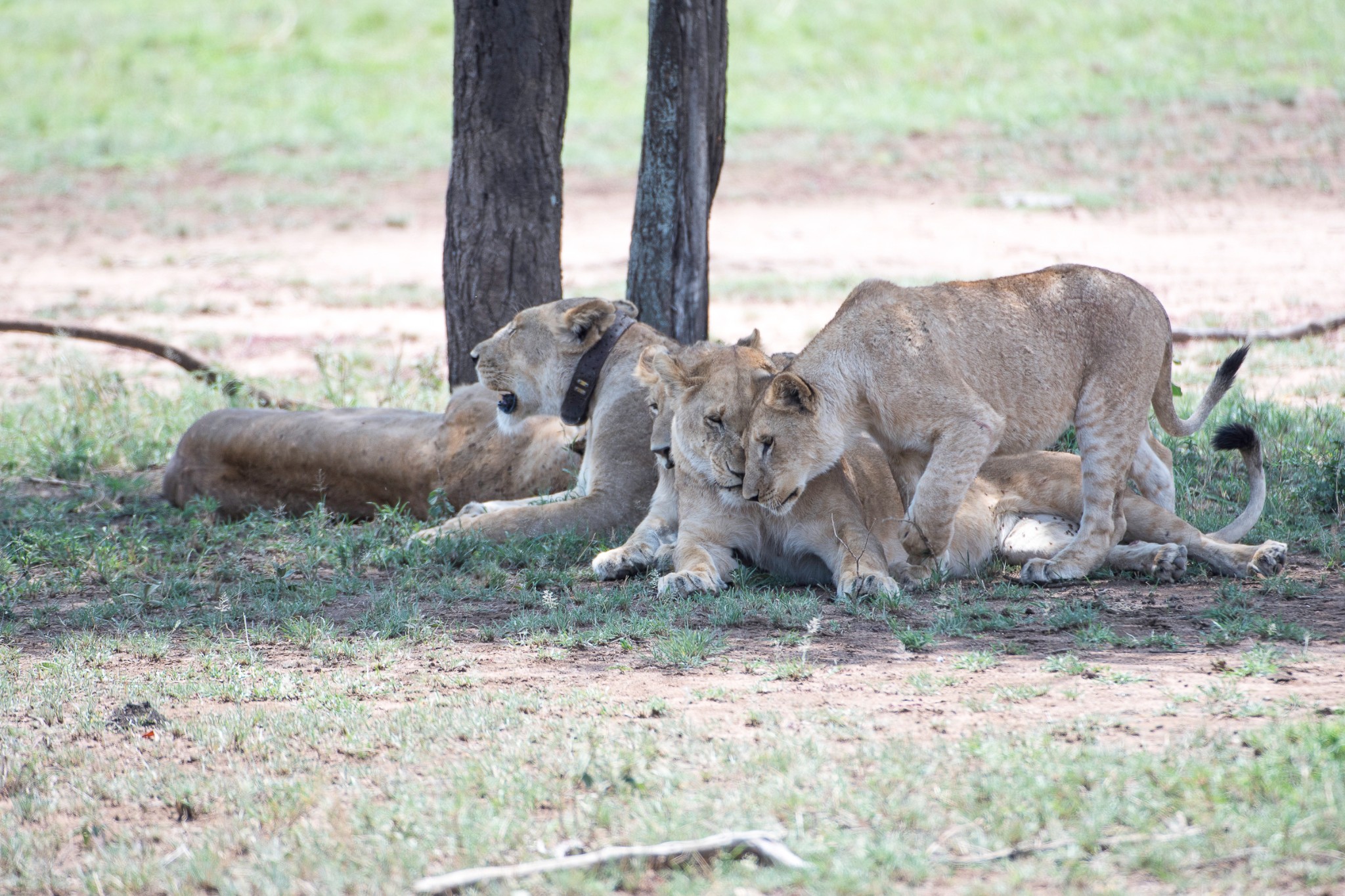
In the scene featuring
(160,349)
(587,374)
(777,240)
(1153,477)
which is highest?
(777,240)

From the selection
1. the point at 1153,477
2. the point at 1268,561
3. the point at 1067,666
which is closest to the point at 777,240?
the point at 1153,477

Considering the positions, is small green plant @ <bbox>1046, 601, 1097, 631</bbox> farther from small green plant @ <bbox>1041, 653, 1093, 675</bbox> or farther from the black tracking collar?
the black tracking collar

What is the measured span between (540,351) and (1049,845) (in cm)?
425

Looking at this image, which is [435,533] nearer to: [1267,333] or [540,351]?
[540,351]

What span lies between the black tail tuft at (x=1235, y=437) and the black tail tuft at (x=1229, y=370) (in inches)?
2.4

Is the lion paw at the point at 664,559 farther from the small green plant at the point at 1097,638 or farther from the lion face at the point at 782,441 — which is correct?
the small green plant at the point at 1097,638

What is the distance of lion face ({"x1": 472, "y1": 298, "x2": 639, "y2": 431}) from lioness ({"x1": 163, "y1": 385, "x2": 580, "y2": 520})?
0.36m

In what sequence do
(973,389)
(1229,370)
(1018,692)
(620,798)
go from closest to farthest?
(620,798)
(1018,692)
(973,389)
(1229,370)

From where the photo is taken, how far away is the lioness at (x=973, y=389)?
194 inches

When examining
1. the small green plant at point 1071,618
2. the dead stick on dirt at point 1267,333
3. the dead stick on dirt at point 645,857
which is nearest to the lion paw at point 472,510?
the small green plant at point 1071,618

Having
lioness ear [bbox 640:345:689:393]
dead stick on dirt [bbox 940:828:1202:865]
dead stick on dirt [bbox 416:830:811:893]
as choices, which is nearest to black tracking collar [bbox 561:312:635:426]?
lioness ear [bbox 640:345:689:393]

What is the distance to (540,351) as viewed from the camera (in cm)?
661

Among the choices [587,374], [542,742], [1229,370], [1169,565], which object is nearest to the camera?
[542,742]

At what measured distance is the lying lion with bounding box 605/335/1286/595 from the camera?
5.14 metres
